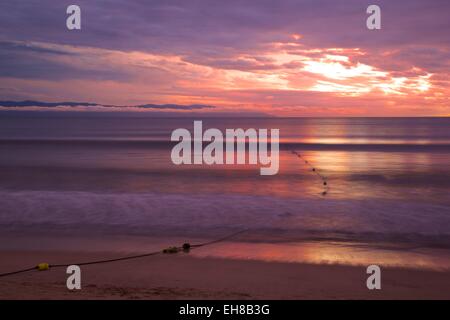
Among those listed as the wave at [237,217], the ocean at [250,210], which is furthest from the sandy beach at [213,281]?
the wave at [237,217]

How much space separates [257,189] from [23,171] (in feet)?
36.0

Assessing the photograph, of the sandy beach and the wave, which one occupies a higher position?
the wave

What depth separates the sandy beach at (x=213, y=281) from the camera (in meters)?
4.78

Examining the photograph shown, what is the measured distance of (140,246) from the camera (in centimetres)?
706

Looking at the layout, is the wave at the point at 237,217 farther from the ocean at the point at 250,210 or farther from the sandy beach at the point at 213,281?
the sandy beach at the point at 213,281

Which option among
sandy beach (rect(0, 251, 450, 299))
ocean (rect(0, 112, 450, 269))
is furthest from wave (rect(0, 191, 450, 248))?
sandy beach (rect(0, 251, 450, 299))

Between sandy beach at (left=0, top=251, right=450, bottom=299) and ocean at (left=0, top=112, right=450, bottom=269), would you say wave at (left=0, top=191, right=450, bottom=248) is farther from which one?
sandy beach at (left=0, top=251, right=450, bottom=299)

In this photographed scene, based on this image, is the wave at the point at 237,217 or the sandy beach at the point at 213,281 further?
the wave at the point at 237,217

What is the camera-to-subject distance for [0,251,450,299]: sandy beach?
4777 millimetres

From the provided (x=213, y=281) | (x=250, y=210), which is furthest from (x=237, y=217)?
(x=213, y=281)
